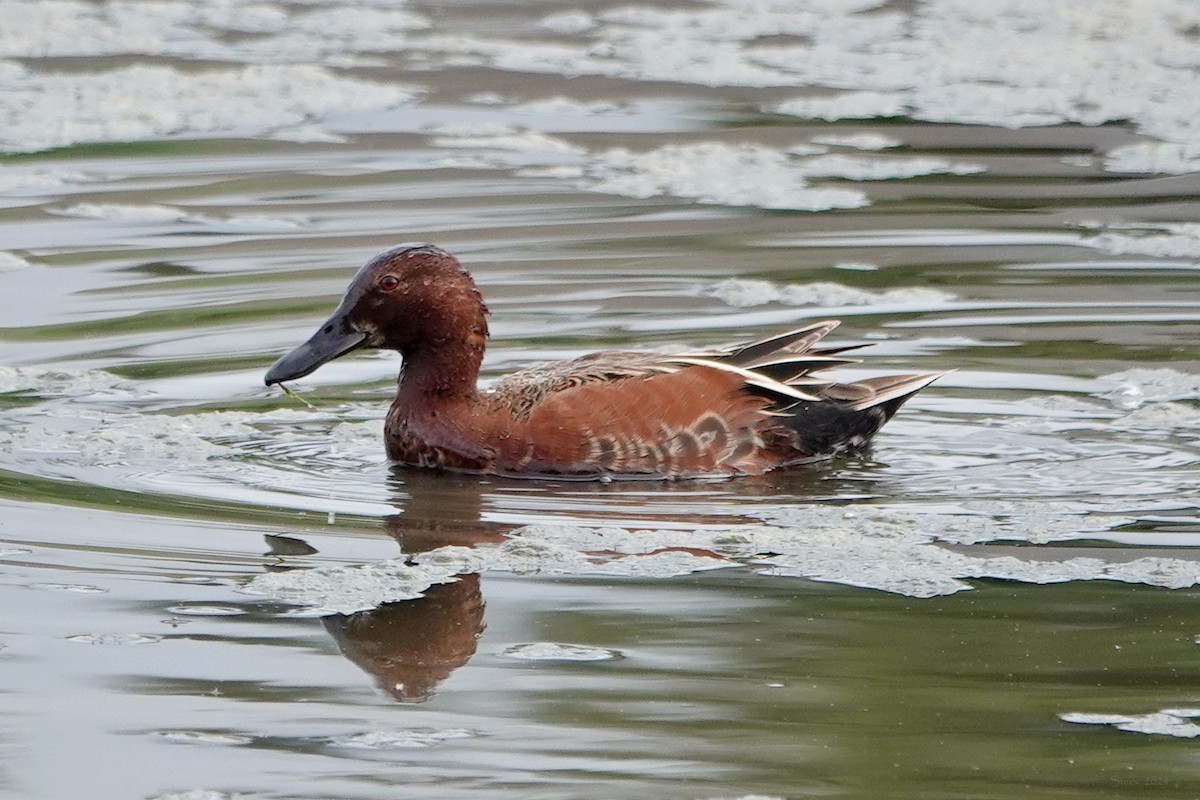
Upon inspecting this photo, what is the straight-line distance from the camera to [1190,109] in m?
13.1

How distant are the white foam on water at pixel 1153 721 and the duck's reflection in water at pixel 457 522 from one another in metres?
1.49

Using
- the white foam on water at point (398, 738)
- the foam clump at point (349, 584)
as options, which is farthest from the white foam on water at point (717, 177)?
the white foam on water at point (398, 738)

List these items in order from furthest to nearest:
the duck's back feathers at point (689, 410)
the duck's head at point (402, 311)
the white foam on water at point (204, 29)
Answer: the white foam on water at point (204, 29), the duck's head at point (402, 311), the duck's back feathers at point (689, 410)

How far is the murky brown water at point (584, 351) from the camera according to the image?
188 inches

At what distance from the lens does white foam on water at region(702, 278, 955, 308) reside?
963cm

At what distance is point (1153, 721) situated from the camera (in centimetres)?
476

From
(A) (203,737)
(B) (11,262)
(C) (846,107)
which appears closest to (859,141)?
(C) (846,107)

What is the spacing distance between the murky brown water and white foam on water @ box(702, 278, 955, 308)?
0.02 metres

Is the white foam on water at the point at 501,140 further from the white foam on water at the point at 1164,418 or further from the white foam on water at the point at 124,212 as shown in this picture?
the white foam on water at the point at 1164,418

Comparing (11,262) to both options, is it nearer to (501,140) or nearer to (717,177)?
(501,140)

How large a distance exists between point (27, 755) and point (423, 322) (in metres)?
3.27

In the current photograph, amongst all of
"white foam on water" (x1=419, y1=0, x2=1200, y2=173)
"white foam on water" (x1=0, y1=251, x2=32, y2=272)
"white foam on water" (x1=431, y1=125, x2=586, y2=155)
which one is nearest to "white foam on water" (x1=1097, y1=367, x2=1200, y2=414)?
"white foam on water" (x1=419, y1=0, x2=1200, y2=173)

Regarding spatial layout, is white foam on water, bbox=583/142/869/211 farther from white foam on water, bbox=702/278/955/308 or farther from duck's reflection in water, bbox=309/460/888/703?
duck's reflection in water, bbox=309/460/888/703

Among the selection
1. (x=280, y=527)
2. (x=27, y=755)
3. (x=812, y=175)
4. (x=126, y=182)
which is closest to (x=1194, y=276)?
(x=812, y=175)
